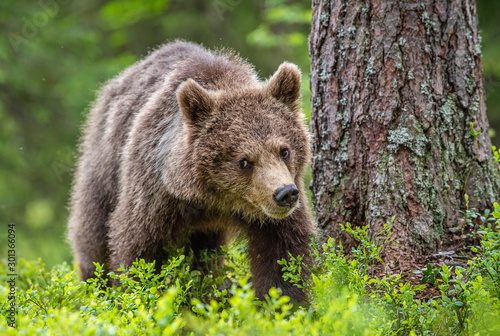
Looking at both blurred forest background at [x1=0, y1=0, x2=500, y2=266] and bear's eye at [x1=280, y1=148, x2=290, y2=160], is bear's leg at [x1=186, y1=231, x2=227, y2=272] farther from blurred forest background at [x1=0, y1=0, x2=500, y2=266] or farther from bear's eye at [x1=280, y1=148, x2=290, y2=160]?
blurred forest background at [x1=0, y1=0, x2=500, y2=266]

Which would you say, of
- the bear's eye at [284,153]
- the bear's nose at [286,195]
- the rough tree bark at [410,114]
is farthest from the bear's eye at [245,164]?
the rough tree bark at [410,114]

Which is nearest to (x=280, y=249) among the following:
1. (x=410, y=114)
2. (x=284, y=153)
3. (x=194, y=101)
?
(x=284, y=153)

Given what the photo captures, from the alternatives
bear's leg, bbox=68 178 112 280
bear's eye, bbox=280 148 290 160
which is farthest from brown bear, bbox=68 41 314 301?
bear's leg, bbox=68 178 112 280

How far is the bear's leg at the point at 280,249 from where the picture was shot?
189 inches

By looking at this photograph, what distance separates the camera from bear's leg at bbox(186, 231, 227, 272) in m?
5.61

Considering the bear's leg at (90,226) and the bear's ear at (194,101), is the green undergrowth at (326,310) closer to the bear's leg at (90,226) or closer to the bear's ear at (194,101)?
the bear's ear at (194,101)

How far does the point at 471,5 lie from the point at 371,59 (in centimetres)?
101

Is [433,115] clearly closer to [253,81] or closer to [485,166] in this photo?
[485,166]

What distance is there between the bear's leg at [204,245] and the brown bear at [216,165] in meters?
0.10

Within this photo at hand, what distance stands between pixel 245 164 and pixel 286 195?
54cm

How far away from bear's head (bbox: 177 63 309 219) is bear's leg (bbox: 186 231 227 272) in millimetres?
876

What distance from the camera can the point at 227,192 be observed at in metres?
4.68

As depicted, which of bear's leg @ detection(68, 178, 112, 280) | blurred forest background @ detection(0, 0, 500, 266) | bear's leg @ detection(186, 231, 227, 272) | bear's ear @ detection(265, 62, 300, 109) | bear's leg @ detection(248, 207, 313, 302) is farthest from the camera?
blurred forest background @ detection(0, 0, 500, 266)

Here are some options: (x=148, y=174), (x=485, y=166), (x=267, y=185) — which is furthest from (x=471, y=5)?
(x=148, y=174)
